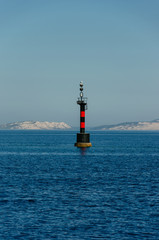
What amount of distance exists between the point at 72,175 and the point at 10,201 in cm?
1848

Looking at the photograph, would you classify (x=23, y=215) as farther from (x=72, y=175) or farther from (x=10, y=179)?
(x=72, y=175)

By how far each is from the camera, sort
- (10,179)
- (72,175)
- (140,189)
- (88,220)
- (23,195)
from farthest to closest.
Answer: (72,175) → (10,179) → (140,189) → (23,195) → (88,220)

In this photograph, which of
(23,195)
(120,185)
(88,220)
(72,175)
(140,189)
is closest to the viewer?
(88,220)

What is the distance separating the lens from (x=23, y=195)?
34562 mm

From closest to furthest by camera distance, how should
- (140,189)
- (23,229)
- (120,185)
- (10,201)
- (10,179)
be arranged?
(23,229), (10,201), (140,189), (120,185), (10,179)

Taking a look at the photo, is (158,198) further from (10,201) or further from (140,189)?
(10,201)

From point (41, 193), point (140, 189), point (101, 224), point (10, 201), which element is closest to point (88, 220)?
point (101, 224)

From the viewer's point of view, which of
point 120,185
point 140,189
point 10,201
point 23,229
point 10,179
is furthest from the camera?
point 10,179

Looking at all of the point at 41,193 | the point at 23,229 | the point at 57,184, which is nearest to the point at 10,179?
the point at 57,184

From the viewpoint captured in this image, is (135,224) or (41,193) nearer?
(135,224)

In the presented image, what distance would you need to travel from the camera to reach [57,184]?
1645 inches

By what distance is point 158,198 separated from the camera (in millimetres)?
33344

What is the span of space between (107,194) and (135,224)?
33.8 feet

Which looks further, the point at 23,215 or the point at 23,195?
the point at 23,195
